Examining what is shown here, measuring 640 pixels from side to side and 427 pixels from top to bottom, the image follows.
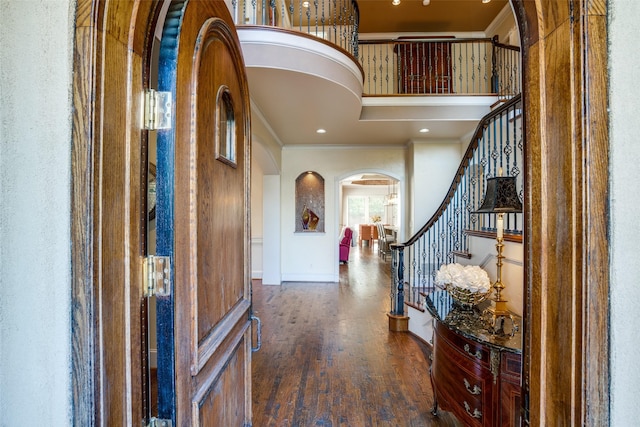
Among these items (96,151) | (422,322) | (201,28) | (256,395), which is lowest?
(256,395)

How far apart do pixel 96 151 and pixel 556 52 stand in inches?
40.2

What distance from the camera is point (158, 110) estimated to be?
826mm

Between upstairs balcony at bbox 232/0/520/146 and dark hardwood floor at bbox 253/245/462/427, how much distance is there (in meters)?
2.82

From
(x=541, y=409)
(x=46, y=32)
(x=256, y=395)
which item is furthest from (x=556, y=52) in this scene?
(x=256, y=395)

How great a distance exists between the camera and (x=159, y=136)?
2.71 ft

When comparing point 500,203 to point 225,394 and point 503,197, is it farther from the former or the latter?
point 225,394

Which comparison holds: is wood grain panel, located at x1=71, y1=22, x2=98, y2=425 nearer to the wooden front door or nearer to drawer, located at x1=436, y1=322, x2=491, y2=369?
the wooden front door

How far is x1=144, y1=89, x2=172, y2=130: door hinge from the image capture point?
0.82 meters

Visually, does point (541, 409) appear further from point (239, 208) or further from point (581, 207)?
point (239, 208)

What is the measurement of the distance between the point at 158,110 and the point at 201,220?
34 cm

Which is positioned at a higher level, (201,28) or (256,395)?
(201,28)

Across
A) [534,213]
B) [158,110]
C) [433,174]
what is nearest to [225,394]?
[158,110]

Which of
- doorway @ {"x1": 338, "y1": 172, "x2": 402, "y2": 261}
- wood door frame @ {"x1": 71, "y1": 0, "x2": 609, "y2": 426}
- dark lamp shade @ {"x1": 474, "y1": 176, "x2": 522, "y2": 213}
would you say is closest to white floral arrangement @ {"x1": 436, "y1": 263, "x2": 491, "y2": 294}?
dark lamp shade @ {"x1": 474, "y1": 176, "x2": 522, "y2": 213}

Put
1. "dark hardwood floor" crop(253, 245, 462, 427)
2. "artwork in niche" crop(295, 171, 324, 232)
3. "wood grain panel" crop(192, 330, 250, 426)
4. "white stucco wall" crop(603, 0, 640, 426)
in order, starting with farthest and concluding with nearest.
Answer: "artwork in niche" crop(295, 171, 324, 232) < "dark hardwood floor" crop(253, 245, 462, 427) < "wood grain panel" crop(192, 330, 250, 426) < "white stucco wall" crop(603, 0, 640, 426)
